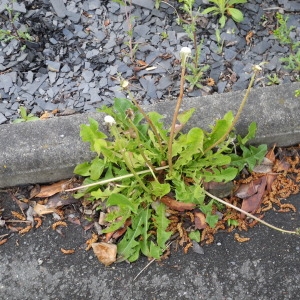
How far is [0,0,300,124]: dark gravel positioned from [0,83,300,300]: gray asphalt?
0.27 meters

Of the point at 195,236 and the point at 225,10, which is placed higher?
the point at 225,10

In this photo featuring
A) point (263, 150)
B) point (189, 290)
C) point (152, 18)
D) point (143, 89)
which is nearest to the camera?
point (189, 290)

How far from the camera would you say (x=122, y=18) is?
3115 mm

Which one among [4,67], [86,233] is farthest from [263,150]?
[4,67]

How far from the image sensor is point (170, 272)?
245cm

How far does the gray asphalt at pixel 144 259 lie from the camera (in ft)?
7.88

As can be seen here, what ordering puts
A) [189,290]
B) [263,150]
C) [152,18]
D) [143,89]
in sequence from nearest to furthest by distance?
[189,290]
[263,150]
[143,89]
[152,18]

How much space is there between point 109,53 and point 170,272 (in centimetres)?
132

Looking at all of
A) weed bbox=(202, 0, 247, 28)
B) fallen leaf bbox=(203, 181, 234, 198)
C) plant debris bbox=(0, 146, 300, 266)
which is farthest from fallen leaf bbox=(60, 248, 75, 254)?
weed bbox=(202, 0, 247, 28)

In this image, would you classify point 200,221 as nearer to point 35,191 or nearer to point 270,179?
point 270,179

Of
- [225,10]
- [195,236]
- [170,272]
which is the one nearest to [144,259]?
[170,272]

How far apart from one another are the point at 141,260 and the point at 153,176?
42 cm

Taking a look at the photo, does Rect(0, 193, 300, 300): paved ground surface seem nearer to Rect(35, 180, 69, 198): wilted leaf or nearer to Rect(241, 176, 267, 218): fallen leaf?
Rect(241, 176, 267, 218): fallen leaf

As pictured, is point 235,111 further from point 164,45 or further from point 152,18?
point 152,18
